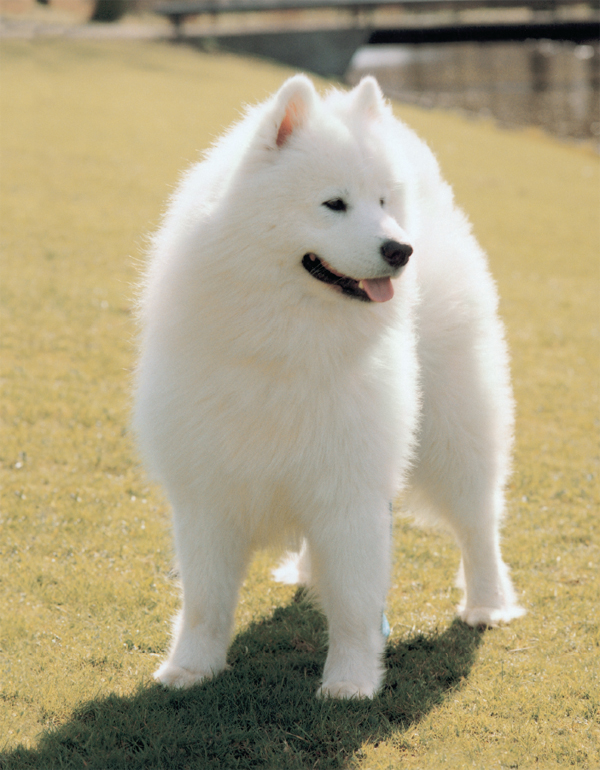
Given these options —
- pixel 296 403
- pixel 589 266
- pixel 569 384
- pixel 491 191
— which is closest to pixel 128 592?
pixel 296 403

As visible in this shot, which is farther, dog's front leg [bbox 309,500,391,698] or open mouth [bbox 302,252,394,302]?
dog's front leg [bbox 309,500,391,698]

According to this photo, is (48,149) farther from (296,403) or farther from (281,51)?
(281,51)

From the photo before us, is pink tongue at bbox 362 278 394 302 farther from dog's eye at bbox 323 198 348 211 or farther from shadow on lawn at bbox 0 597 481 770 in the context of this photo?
shadow on lawn at bbox 0 597 481 770

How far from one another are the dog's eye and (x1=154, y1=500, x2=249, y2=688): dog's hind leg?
1.18m

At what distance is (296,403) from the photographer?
2.87m

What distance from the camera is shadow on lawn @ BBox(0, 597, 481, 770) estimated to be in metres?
2.76

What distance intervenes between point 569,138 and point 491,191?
32.7 ft

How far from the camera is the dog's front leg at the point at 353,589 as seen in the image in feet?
9.82

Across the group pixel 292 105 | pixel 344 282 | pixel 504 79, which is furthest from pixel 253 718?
pixel 504 79

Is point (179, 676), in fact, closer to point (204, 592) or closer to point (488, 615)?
point (204, 592)

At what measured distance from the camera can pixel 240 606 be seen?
3838mm

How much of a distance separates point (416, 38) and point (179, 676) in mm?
46632

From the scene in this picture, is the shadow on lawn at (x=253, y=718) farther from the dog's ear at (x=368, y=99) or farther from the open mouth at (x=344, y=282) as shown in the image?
the dog's ear at (x=368, y=99)

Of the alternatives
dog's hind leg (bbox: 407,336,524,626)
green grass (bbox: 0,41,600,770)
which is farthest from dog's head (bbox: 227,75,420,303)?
green grass (bbox: 0,41,600,770)
